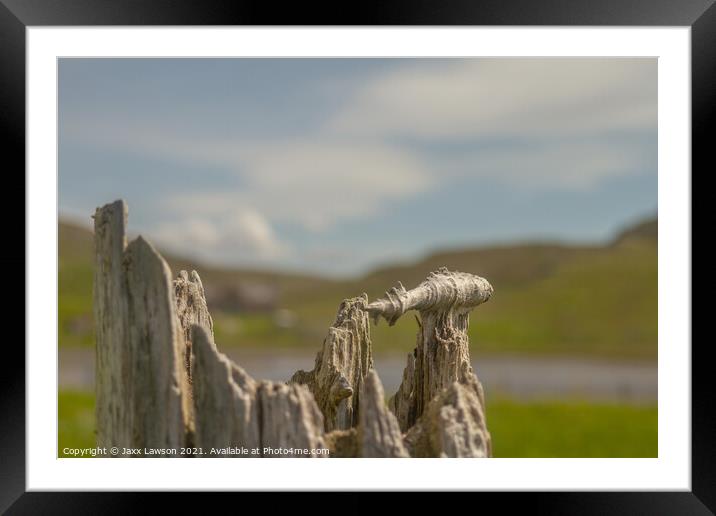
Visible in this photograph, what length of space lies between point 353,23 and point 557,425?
31.3 m

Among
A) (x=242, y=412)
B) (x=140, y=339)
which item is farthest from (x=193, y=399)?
(x=140, y=339)

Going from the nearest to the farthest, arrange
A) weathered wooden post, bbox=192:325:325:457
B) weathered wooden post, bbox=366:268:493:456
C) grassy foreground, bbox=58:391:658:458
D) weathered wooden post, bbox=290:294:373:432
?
1. weathered wooden post, bbox=192:325:325:457
2. weathered wooden post, bbox=366:268:493:456
3. weathered wooden post, bbox=290:294:373:432
4. grassy foreground, bbox=58:391:658:458

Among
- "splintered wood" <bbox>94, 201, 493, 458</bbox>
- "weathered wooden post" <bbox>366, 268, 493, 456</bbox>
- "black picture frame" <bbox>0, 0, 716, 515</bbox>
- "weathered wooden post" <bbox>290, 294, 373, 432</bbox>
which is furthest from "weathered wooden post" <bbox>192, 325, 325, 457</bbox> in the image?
"weathered wooden post" <bbox>366, 268, 493, 456</bbox>

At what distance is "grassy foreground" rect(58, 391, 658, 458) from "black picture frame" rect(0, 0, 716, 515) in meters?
20.8

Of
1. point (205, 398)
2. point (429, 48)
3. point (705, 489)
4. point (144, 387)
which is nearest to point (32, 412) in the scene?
point (144, 387)

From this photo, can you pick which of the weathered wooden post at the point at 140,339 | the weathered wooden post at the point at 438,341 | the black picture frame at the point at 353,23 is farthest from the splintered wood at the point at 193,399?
the weathered wooden post at the point at 438,341

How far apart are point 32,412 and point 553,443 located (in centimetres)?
2855

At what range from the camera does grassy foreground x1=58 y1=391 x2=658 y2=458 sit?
28.6m

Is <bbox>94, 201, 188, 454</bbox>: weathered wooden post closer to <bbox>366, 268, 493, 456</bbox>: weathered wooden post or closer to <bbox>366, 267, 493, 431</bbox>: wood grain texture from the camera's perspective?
<bbox>366, 268, 493, 456</bbox>: weathered wooden post

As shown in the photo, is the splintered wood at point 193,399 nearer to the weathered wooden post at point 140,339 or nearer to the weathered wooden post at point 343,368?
the weathered wooden post at point 140,339

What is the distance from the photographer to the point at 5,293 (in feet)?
17.7

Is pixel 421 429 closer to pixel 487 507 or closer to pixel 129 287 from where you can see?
pixel 487 507

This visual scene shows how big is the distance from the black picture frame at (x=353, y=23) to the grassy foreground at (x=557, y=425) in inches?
821

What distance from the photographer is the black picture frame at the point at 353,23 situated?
5262mm
